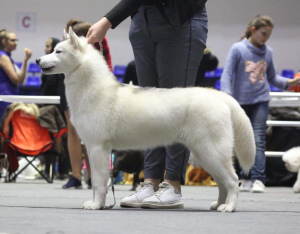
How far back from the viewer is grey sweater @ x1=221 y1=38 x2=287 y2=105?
6148 millimetres

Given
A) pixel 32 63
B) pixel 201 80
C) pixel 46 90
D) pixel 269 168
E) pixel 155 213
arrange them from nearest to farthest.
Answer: pixel 155 213, pixel 201 80, pixel 269 168, pixel 46 90, pixel 32 63

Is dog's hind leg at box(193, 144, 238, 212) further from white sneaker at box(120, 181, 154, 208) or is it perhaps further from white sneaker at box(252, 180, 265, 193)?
white sneaker at box(252, 180, 265, 193)

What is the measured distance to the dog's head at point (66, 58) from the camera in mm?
3447

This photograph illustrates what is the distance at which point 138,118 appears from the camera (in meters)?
3.35

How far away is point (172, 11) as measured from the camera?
139 inches

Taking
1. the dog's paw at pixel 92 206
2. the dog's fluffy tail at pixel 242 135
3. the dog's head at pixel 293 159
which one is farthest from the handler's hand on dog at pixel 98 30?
the dog's head at pixel 293 159

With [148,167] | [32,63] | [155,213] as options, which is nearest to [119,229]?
[155,213]

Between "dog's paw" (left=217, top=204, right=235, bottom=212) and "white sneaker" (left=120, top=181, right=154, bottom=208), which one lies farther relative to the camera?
"white sneaker" (left=120, top=181, right=154, bottom=208)

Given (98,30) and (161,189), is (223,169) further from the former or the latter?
(98,30)

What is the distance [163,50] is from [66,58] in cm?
56

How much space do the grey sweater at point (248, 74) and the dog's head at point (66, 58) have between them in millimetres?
2916

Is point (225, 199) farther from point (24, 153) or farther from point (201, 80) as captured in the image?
point (24, 153)

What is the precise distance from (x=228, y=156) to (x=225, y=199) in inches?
12.1

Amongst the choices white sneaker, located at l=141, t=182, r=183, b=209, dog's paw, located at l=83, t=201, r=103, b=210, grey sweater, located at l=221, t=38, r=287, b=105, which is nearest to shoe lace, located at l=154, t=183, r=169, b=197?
white sneaker, located at l=141, t=182, r=183, b=209
